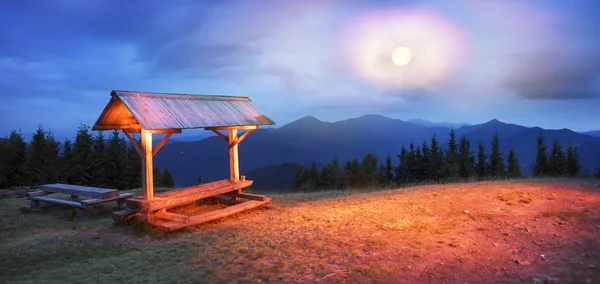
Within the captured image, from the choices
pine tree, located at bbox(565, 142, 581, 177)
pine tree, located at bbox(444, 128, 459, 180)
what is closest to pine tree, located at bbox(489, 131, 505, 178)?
pine tree, located at bbox(444, 128, 459, 180)

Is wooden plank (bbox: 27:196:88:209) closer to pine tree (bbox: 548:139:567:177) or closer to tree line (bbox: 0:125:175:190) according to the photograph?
tree line (bbox: 0:125:175:190)

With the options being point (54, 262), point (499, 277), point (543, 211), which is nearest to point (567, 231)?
point (543, 211)

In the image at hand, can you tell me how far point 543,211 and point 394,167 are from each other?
61.2 m

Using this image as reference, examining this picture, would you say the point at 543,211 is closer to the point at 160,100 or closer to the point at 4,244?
the point at 160,100

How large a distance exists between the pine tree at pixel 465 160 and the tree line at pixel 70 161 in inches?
2048

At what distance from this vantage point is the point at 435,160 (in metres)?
61.5

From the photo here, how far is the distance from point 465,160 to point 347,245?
61744mm

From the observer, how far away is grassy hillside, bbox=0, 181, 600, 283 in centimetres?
543

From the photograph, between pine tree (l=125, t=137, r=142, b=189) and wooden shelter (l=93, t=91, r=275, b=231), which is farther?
pine tree (l=125, t=137, r=142, b=189)

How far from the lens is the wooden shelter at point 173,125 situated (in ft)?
29.6

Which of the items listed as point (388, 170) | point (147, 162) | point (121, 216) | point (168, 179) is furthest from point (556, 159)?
point (121, 216)

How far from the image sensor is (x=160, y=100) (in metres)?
10.1

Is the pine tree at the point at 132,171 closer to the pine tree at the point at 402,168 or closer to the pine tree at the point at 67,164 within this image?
the pine tree at the point at 67,164

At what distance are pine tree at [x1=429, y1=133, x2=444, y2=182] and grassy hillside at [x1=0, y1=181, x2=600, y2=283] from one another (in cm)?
5198
